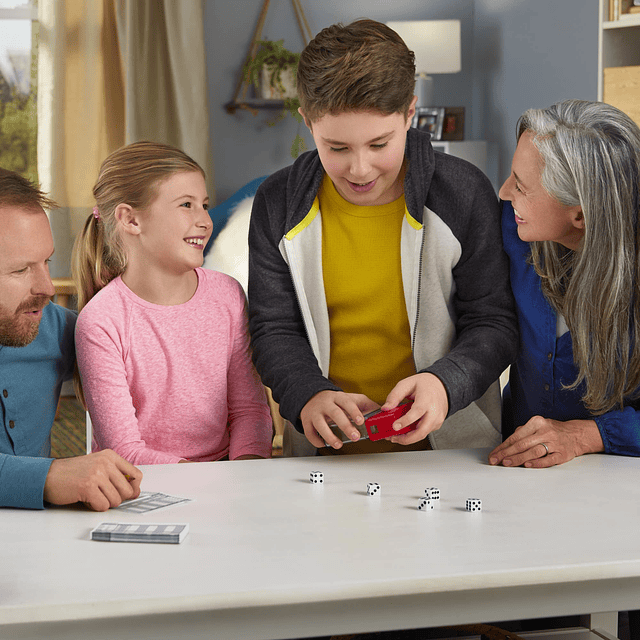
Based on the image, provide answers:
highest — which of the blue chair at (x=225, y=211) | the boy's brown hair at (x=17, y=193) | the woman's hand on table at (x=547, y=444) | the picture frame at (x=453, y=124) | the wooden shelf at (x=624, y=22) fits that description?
the wooden shelf at (x=624, y=22)

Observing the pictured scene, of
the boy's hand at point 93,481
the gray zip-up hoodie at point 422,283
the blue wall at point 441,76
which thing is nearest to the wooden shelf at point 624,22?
the blue wall at point 441,76

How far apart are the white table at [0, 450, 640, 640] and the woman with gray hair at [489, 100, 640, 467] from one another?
0.60 ft

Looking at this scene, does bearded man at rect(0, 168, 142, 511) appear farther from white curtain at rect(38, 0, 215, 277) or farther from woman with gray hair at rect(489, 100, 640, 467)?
white curtain at rect(38, 0, 215, 277)

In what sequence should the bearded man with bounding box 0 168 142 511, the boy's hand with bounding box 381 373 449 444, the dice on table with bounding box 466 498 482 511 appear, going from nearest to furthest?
the dice on table with bounding box 466 498 482 511, the boy's hand with bounding box 381 373 449 444, the bearded man with bounding box 0 168 142 511

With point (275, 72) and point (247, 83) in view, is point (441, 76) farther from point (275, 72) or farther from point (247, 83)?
point (247, 83)

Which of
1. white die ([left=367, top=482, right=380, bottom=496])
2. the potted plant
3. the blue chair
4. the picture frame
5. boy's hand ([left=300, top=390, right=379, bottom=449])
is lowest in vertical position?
white die ([left=367, top=482, right=380, bottom=496])

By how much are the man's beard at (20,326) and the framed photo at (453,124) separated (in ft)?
11.9

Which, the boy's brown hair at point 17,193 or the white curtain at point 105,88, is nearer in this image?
the boy's brown hair at point 17,193

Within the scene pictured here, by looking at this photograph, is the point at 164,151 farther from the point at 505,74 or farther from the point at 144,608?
the point at 505,74

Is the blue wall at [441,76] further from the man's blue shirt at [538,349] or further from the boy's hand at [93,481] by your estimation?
the boy's hand at [93,481]

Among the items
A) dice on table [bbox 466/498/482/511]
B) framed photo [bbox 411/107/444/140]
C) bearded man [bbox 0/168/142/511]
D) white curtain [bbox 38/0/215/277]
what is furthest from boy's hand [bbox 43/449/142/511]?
framed photo [bbox 411/107/444/140]

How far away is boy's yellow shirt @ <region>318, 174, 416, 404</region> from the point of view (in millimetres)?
1390

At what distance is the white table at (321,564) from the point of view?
0.70 meters

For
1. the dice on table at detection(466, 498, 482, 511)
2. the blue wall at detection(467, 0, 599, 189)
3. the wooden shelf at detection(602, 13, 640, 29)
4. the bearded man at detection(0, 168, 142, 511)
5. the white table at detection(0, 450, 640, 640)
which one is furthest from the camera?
the blue wall at detection(467, 0, 599, 189)
